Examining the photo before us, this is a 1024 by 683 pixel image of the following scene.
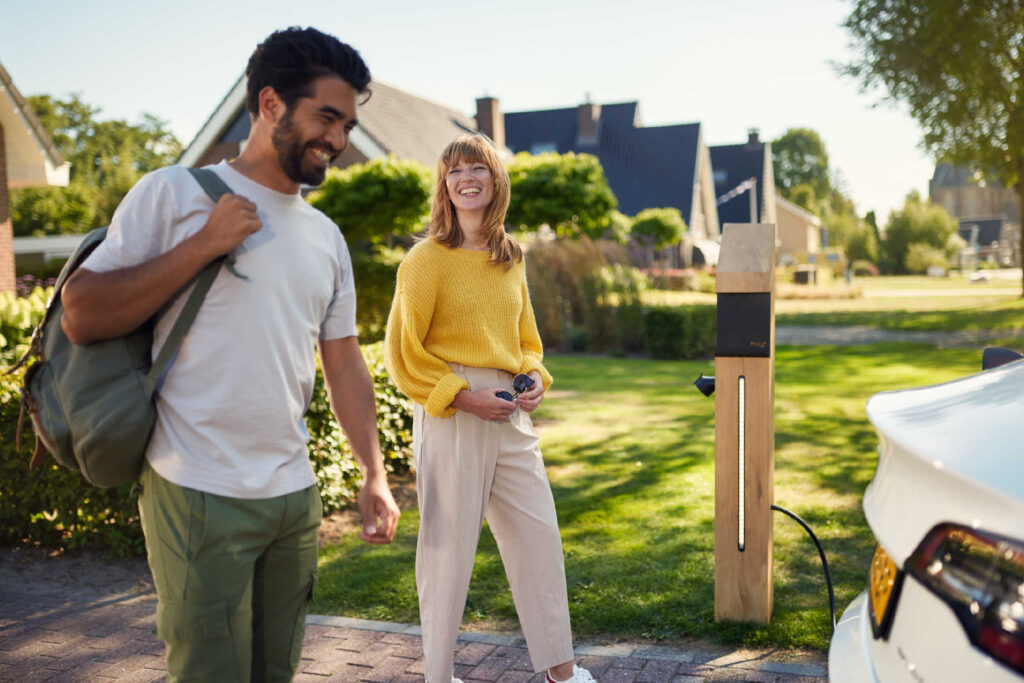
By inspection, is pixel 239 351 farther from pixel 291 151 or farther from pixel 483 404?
pixel 483 404

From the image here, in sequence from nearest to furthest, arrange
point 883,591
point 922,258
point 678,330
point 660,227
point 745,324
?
point 883,591, point 745,324, point 678,330, point 660,227, point 922,258

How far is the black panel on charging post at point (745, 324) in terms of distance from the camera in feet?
12.2

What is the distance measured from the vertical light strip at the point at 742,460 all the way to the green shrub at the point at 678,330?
1142 cm

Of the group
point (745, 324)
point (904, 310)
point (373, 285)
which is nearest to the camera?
point (745, 324)

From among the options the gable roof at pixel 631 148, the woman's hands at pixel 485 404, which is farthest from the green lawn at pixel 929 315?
the woman's hands at pixel 485 404

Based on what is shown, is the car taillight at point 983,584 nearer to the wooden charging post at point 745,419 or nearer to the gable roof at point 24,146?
the wooden charging post at point 745,419

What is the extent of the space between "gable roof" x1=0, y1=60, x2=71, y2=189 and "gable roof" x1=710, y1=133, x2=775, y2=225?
Result: 47892 mm

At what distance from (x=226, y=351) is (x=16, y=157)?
14948 millimetres

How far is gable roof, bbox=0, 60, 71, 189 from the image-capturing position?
13484 millimetres

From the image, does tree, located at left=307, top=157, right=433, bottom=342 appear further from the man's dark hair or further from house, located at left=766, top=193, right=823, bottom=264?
house, located at left=766, top=193, right=823, bottom=264

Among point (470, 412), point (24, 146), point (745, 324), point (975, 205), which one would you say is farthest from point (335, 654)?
point (975, 205)

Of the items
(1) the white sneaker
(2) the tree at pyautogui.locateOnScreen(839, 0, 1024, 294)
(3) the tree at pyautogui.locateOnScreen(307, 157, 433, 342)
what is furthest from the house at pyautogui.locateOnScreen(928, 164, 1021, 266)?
(1) the white sneaker

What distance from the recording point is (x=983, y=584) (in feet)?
4.77

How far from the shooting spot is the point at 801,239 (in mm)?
73625
